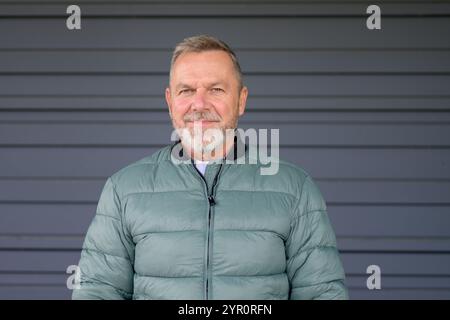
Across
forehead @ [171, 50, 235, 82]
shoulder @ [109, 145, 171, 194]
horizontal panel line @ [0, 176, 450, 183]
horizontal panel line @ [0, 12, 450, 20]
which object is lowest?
shoulder @ [109, 145, 171, 194]

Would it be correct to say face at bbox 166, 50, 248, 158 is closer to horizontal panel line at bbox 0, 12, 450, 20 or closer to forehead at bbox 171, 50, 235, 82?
forehead at bbox 171, 50, 235, 82

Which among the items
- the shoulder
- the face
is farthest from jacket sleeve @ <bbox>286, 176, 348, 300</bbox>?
the shoulder

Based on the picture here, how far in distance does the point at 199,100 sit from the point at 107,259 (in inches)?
25.0

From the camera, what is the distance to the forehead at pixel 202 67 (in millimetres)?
2248

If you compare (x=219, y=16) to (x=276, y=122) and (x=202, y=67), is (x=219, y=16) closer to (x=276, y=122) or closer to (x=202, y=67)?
(x=276, y=122)

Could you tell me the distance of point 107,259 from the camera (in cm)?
214

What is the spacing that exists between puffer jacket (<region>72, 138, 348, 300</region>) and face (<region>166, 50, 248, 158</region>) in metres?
0.24

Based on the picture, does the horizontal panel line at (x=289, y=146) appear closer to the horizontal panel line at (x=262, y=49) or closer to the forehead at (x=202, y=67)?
the horizontal panel line at (x=262, y=49)

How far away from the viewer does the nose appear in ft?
7.34

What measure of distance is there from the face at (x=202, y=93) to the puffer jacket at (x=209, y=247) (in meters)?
0.24

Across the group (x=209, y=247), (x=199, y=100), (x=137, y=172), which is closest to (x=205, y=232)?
(x=209, y=247)

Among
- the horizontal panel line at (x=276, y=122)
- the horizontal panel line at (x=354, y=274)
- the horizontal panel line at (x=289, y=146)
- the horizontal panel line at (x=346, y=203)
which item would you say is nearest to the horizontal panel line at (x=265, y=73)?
the horizontal panel line at (x=276, y=122)
